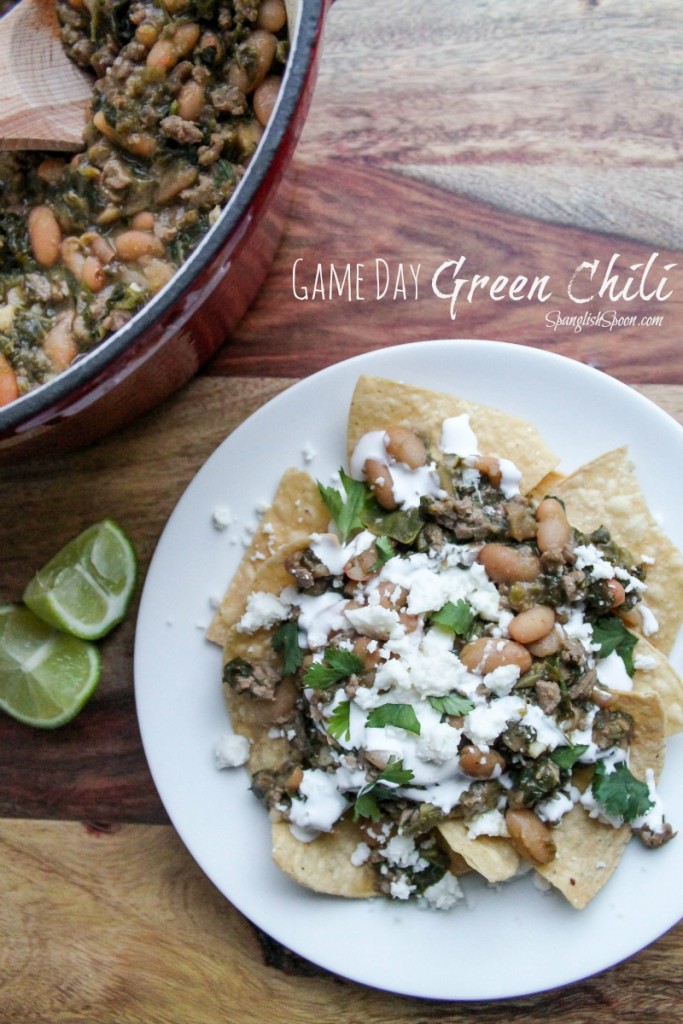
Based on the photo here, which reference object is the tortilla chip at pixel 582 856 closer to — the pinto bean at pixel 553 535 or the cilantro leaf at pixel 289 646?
the pinto bean at pixel 553 535

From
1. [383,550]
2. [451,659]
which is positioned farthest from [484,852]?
[383,550]

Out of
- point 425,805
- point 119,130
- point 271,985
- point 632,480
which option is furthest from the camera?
point 271,985

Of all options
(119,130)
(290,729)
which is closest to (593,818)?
(290,729)

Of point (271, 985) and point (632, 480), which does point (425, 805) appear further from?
point (632, 480)

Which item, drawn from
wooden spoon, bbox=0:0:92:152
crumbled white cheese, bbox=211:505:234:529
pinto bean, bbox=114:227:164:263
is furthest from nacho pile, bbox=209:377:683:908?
wooden spoon, bbox=0:0:92:152

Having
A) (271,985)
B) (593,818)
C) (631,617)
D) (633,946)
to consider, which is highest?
(631,617)

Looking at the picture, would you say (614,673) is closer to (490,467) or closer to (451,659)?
(451,659)

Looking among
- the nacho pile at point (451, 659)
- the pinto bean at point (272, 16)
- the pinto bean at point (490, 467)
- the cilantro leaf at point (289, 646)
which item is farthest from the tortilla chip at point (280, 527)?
the pinto bean at point (272, 16)
